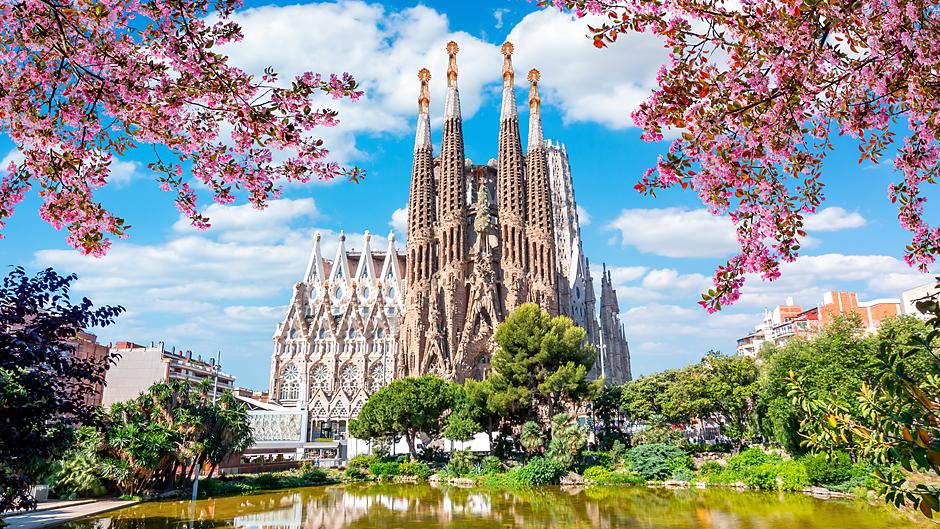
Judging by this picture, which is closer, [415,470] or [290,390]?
[415,470]

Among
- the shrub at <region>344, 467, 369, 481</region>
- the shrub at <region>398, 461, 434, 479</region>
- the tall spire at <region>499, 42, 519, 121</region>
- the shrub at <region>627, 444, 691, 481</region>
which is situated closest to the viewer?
the shrub at <region>627, 444, 691, 481</region>

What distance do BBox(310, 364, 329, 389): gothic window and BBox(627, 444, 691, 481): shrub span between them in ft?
114

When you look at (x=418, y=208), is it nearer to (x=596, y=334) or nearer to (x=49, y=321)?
(x=596, y=334)

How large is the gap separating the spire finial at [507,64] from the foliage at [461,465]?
38.1 metres

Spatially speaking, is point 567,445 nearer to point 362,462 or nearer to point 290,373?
point 362,462

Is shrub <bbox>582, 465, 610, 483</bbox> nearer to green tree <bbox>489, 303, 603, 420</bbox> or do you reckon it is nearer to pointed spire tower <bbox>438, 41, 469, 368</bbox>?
green tree <bbox>489, 303, 603, 420</bbox>

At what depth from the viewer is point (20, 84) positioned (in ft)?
14.8

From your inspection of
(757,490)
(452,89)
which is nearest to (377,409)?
(757,490)

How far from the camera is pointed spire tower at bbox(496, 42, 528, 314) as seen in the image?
1934 inches

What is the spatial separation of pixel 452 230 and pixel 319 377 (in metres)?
Result: 19.0

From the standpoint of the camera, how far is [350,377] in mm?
56000

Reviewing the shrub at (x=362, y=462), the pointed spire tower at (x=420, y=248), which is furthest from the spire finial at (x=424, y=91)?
the shrub at (x=362, y=462)

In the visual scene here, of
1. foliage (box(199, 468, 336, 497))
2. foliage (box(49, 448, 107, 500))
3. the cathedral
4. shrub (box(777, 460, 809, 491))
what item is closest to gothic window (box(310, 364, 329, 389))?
the cathedral

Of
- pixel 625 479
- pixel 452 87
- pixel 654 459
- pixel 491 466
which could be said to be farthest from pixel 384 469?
pixel 452 87
